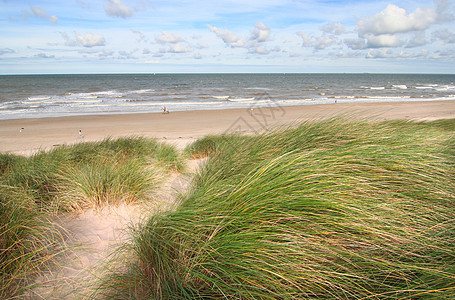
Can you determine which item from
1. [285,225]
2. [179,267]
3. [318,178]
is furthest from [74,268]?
[318,178]

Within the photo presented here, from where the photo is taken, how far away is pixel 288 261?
162cm

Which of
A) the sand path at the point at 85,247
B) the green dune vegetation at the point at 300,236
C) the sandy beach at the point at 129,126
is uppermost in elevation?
the green dune vegetation at the point at 300,236

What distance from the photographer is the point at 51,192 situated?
11.0 ft

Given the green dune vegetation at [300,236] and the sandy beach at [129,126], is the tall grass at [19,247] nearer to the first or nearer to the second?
the green dune vegetation at [300,236]

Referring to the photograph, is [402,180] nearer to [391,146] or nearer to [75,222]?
[391,146]

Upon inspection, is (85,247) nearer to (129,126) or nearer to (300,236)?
(300,236)

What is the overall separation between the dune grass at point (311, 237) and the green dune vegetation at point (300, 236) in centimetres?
1

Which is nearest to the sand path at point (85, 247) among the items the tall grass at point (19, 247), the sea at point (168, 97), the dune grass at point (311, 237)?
the tall grass at point (19, 247)

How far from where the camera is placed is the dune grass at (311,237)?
1.59m

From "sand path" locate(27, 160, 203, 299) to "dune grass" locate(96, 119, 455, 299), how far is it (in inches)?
9.6

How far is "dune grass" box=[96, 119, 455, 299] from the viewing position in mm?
1592

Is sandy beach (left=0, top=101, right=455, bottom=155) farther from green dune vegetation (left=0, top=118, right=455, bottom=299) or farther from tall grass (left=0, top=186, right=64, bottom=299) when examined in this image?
green dune vegetation (left=0, top=118, right=455, bottom=299)

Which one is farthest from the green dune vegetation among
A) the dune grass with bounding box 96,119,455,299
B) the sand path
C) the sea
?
the sea

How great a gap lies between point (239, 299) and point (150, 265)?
0.78 meters
